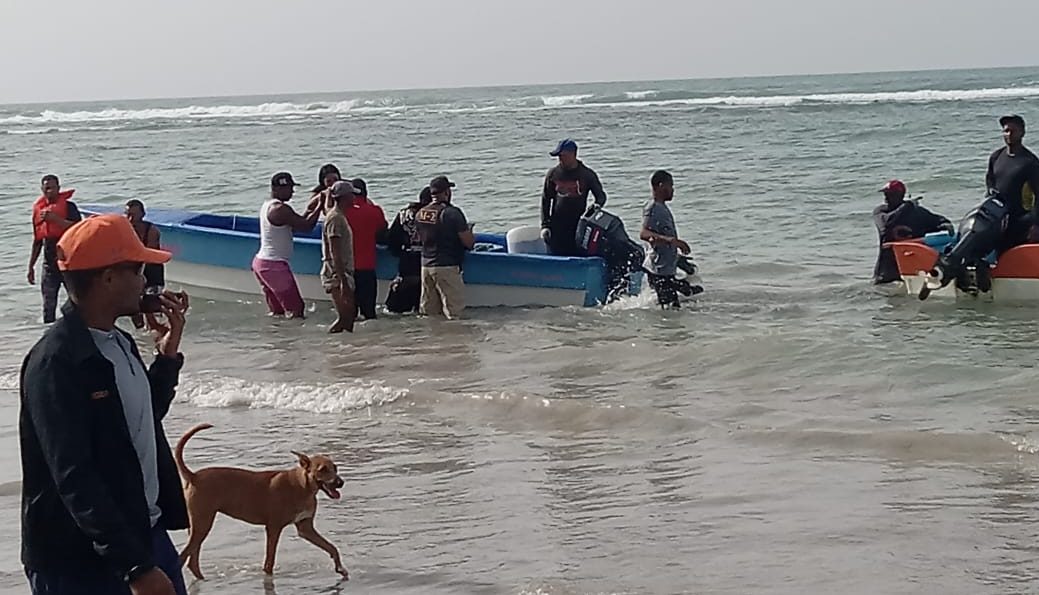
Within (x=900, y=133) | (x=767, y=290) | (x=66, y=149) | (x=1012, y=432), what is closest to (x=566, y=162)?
(x=767, y=290)

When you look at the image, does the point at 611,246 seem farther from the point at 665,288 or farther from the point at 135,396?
the point at 135,396

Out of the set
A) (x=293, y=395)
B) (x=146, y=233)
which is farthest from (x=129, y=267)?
(x=146, y=233)

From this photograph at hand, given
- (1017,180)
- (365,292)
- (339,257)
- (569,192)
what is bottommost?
(365,292)

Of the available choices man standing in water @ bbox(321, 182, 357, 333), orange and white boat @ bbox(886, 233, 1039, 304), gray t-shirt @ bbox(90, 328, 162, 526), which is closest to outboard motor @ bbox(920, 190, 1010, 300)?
orange and white boat @ bbox(886, 233, 1039, 304)

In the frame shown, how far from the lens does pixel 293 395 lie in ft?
32.5

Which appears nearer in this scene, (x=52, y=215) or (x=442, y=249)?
(x=52, y=215)

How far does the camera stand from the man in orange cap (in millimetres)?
3043

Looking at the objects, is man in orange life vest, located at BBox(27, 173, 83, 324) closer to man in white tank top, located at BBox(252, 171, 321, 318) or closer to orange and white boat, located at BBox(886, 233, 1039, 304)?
man in white tank top, located at BBox(252, 171, 321, 318)

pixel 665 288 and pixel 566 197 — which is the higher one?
pixel 566 197

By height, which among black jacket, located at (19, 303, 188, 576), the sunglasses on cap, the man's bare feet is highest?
the sunglasses on cap

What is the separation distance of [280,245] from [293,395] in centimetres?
325

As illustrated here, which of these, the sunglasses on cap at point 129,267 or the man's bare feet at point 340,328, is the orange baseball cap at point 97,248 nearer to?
the sunglasses on cap at point 129,267

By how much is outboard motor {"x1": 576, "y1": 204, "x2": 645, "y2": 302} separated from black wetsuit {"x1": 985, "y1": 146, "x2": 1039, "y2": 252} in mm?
3262

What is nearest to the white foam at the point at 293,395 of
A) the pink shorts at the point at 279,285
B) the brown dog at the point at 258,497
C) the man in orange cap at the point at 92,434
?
the pink shorts at the point at 279,285
